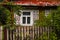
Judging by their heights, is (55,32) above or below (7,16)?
below

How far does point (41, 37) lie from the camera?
1055 cm

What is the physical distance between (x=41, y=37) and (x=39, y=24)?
0.71m

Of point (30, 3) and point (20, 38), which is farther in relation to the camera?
point (30, 3)

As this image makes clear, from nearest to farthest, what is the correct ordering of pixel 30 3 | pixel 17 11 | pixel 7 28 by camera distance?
1. pixel 7 28
2. pixel 17 11
3. pixel 30 3

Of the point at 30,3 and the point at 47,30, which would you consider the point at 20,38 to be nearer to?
the point at 47,30

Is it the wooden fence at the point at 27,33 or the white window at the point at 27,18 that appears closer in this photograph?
the wooden fence at the point at 27,33

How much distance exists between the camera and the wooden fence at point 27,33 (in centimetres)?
1027

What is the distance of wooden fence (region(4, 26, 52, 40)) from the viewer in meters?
10.3

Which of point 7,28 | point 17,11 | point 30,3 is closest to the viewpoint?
point 7,28

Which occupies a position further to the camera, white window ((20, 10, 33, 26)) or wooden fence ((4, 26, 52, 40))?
white window ((20, 10, 33, 26))

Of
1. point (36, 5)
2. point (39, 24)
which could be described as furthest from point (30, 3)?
point (39, 24)

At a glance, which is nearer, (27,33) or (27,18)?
(27,33)

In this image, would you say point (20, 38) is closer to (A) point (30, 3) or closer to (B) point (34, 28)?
(B) point (34, 28)

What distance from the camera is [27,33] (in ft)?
34.1
